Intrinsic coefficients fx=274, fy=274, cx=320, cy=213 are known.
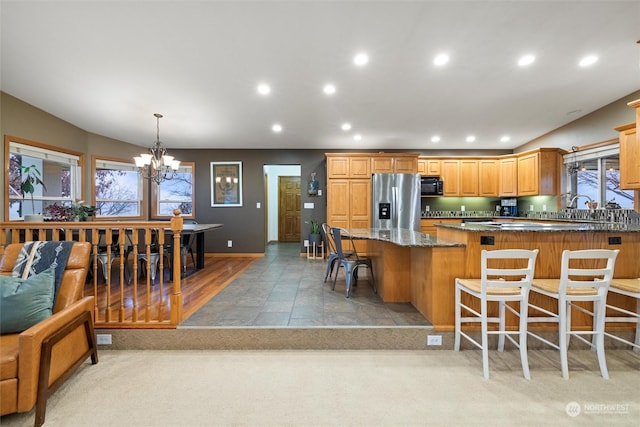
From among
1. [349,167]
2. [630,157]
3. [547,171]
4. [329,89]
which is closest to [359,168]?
[349,167]

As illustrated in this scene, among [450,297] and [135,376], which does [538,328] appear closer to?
[450,297]

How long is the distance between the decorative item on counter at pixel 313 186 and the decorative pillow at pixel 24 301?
443 centimetres

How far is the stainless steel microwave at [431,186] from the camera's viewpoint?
567 centimetres

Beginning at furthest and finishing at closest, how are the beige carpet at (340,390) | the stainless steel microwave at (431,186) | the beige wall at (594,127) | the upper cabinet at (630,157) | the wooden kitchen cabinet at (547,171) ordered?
the stainless steel microwave at (431,186), the wooden kitchen cabinet at (547,171), the beige wall at (594,127), the upper cabinet at (630,157), the beige carpet at (340,390)

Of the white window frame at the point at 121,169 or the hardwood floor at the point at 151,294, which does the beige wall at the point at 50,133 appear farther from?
the hardwood floor at the point at 151,294

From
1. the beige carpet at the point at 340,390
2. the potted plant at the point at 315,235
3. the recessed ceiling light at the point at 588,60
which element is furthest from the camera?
the potted plant at the point at 315,235

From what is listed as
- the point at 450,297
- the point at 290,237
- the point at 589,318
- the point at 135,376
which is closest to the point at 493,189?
the point at 589,318

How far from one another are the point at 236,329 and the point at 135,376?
2.43ft

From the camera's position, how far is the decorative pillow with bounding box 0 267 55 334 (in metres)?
1.72

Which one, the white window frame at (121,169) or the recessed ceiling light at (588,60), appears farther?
the white window frame at (121,169)

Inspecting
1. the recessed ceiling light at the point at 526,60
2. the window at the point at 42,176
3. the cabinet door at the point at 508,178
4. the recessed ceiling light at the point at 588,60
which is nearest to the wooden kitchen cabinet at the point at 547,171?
the cabinet door at the point at 508,178

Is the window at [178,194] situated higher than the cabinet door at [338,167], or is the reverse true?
the cabinet door at [338,167]

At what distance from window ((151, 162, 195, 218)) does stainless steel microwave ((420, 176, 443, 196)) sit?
4.92m

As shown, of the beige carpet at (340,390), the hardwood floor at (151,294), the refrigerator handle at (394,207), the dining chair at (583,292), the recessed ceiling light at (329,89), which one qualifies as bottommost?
the beige carpet at (340,390)
